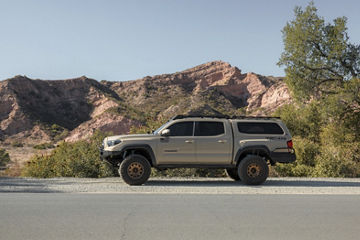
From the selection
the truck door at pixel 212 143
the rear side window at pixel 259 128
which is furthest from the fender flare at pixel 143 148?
the rear side window at pixel 259 128

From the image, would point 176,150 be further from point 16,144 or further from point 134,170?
point 16,144

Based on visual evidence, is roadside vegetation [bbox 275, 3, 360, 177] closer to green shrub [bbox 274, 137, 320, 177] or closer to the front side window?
green shrub [bbox 274, 137, 320, 177]

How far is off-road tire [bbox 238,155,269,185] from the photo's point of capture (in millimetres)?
11609

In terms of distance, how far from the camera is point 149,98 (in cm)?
9250

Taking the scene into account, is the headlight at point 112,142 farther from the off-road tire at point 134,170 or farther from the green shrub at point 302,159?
the green shrub at point 302,159

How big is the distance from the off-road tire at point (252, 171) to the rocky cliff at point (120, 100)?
49690 mm

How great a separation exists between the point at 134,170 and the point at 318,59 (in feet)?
62.8

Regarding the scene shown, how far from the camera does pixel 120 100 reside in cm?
9369
